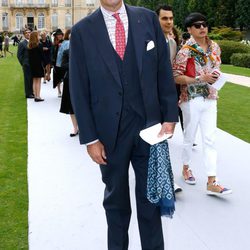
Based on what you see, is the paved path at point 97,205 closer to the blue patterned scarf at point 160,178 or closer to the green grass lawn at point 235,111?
the blue patterned scarf at point 160,178

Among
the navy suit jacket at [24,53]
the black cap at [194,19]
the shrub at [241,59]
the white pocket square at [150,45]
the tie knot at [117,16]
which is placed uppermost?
the tie knot at [117,16]

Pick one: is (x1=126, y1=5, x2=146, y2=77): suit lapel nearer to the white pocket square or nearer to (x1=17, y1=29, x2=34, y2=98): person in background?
the white pocket square

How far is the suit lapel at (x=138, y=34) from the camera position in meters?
2.81

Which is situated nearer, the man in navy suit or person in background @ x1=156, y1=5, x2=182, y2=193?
the man in navy suit

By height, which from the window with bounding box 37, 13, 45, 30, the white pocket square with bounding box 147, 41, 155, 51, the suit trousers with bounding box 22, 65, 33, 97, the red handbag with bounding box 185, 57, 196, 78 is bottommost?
the window with bounding box 37, 13, 45, 30

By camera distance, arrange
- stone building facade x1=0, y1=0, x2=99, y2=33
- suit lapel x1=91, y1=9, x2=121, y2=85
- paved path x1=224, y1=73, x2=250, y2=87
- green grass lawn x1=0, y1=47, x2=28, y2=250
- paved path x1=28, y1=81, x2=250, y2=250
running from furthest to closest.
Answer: stone building facade x1=0, y1=0, x2=99, y2=33, paved path x1=224, y1=73, x2=250, y2=87, green grass lawn x1=0, y1=47, x2=28, y2=250, paved path x1=28, y1=81, x2=250, y2=250, suit lapel x1=91, y1=9, x2=121, y2=85

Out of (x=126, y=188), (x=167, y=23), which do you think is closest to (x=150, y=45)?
(x=126, y=188)

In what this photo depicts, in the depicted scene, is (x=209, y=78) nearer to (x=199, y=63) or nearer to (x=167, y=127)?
(x=199, y=63)

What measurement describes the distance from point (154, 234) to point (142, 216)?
15 centimetres

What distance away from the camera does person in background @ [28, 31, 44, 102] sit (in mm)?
10750

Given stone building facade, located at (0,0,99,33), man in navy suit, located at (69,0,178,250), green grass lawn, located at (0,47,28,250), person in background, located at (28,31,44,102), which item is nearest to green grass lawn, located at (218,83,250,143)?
green grass lawn, located at (0,47,28,250)

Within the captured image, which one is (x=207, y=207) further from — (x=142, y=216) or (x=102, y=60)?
(x=102, y=60)

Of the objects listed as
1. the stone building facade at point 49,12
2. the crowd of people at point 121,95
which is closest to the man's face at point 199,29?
the crowd of people at point 121,95

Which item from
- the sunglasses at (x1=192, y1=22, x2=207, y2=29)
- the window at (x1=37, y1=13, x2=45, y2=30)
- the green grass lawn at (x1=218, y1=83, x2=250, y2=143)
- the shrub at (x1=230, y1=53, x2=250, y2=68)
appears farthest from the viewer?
the window at (x1=37, y1=13, x2=45, y2=30)
